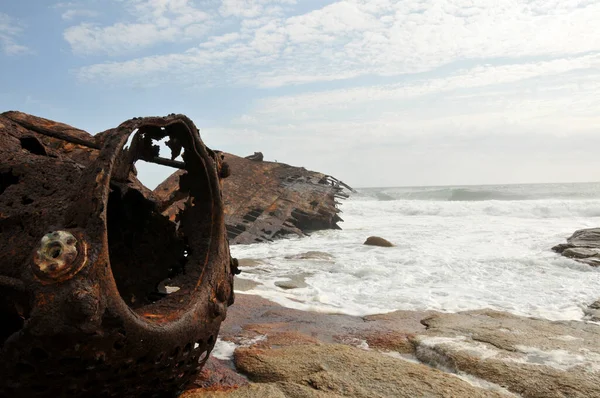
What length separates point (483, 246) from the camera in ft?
32.0

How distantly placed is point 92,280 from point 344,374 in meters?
1.63

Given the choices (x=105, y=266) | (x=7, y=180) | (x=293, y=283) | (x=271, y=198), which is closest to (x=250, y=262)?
(x=293, y=283)

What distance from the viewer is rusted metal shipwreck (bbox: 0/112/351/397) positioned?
1411 millimetres

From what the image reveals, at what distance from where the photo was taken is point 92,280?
1.44 m

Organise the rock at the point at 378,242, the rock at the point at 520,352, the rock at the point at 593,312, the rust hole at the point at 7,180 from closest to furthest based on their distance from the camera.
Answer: the rust hole at the point at 7,180
the rock at the point at 520,352
the rock at the point at 593,312
the rock at the point at 378,242

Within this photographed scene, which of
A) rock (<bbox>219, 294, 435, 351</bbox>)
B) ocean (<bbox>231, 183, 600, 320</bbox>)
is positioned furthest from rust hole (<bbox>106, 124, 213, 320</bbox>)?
ocean (<bbox>231, 183, 600, 320</bbox>)

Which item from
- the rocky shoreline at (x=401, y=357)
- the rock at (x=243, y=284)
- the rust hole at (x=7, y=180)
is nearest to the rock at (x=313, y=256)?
the rock at (x=243, y=284)

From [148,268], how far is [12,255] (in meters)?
1.22

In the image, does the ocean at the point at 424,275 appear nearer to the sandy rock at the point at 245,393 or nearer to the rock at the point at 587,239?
the rock at the point at 587,239

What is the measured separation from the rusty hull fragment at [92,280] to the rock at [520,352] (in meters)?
1.67

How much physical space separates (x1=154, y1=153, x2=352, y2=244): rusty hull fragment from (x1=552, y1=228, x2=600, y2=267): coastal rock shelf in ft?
19.3

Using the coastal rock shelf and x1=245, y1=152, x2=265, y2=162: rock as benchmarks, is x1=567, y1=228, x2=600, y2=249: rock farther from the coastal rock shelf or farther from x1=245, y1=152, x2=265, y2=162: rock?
x1=245, y1=152, x2=265, y2=162: rock

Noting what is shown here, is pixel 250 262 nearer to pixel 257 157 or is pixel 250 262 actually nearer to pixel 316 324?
pixel 316 324

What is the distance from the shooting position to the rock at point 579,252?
769 cm
